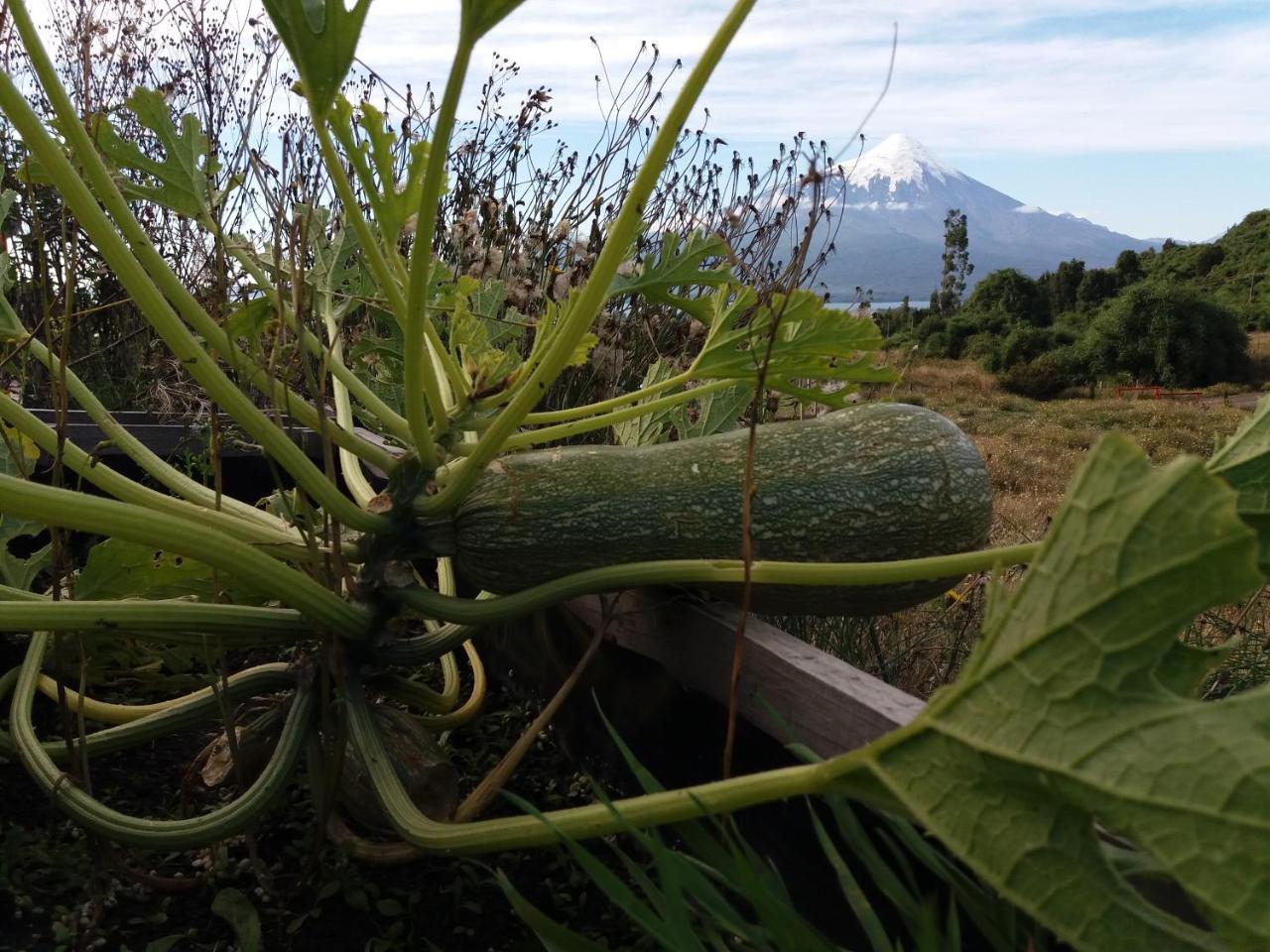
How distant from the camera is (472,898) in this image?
4.49ft

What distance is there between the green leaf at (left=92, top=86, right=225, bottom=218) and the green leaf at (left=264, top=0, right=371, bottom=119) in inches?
25.8

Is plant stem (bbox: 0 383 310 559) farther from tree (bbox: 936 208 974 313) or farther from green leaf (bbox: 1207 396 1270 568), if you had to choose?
tree (bbox: 936 208 974 313)

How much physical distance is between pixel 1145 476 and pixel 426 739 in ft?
3.52

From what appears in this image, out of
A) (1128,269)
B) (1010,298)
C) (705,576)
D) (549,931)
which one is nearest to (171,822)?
(549,931)

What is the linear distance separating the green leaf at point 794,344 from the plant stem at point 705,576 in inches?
11.8

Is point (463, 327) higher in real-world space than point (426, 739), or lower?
higher

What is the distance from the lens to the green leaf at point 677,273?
146 cm

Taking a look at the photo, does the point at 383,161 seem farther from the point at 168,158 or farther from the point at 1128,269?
the point at 1128,269

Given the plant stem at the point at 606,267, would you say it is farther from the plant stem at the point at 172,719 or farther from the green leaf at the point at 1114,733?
the green leaf at the point at 1114,733

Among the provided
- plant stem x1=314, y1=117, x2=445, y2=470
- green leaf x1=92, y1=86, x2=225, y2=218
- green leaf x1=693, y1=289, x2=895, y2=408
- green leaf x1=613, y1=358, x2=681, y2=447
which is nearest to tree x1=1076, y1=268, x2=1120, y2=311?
green leaf x1=613, y1=358, x2=681, y2=447

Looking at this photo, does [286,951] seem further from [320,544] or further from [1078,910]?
[1078,910]

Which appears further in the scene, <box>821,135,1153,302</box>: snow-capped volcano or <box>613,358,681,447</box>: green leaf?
<box>821,135,1153,302</box>: snow-capped volcano

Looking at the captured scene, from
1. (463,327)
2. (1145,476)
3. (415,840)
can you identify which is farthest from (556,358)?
(1145,476)

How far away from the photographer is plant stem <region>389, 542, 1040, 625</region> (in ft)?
3.60
